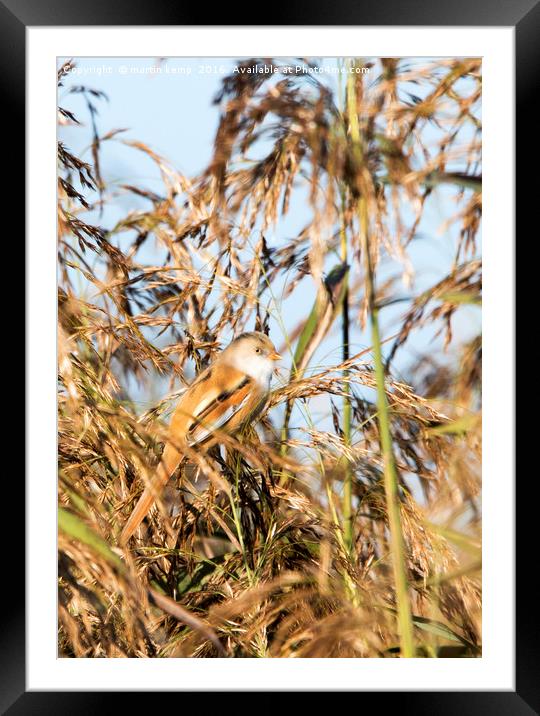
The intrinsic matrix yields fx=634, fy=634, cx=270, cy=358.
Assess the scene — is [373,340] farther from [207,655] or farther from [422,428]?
[207,655]

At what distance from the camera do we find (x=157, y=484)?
5.36 ft

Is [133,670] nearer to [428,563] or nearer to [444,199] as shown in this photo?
[428,563]

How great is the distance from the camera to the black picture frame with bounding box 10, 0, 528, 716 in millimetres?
1559

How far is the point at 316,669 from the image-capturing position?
158 cm

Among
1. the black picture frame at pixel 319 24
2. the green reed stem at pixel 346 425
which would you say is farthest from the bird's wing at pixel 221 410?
the black picture frame at pixel 319 24

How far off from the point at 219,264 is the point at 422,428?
2.26 feet

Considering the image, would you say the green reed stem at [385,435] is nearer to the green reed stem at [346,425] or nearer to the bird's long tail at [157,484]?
the green reed stem at [346,425]

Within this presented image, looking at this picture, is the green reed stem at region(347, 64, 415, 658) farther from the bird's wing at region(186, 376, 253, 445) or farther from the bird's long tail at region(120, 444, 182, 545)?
the bird's long tail at region(120, 444, 182, 545)

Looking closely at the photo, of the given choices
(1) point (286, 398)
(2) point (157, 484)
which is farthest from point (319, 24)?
(2) point (157, 484)

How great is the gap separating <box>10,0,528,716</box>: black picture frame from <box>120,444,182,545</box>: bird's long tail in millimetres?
285

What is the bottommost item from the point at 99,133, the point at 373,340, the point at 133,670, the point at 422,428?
the point at 133,670

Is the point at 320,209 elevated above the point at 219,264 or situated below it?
above

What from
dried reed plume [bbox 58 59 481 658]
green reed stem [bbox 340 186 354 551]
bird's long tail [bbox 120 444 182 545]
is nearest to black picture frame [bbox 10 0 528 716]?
dried reed plume [bbox 58 59 481 658]
